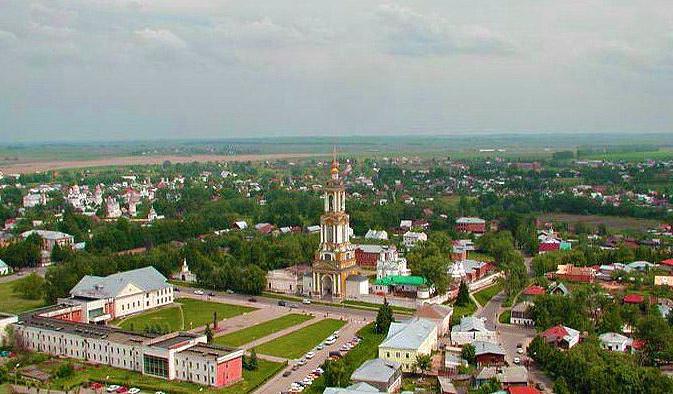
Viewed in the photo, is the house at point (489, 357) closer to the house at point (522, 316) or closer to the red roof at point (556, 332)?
the red roof at point (556, 332)

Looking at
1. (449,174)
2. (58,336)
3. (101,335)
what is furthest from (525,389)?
(449,174)

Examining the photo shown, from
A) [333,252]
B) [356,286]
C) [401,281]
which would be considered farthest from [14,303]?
[401,281]

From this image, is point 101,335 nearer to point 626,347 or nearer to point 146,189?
point 626,347

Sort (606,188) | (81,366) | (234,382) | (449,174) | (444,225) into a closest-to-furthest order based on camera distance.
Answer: (234,382), (81,366), (444,225), (606,188), (449,174)

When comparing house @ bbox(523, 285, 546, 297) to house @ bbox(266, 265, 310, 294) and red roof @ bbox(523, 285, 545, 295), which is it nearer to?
red roof @ bbox(523, 285, 545, 295)

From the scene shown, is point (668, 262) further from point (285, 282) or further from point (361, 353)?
point (361, 353)

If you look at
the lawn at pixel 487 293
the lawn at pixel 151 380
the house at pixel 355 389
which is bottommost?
the lawn at pixel 487 293

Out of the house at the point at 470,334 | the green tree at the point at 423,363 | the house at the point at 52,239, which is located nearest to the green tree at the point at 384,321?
the house at the point at 470,334
